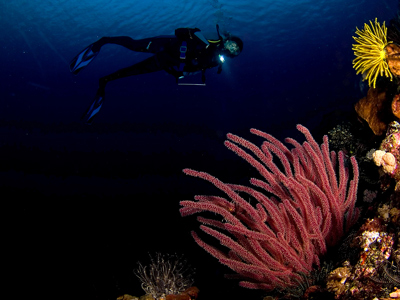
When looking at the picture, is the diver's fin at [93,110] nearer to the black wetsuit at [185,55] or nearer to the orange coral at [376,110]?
the black wetsuit at [185,55]

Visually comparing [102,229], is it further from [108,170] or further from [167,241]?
[108,170]

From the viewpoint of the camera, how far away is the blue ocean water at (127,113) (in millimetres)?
6738

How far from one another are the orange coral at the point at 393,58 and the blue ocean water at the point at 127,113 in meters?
3.74

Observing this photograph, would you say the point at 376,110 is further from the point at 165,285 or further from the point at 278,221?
the point at 165,285

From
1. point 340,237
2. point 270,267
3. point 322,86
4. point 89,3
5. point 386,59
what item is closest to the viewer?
point 270,267

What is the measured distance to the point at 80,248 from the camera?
7.00 m

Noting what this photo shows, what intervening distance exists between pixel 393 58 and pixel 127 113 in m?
56.8

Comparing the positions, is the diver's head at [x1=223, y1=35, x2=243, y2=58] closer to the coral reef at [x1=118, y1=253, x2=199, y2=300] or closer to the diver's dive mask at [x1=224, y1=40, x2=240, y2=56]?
the diver's dive mask at [x1=224, y1=40, x2=240, y2=56]

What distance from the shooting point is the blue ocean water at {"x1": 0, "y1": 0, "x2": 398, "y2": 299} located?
6.74 m

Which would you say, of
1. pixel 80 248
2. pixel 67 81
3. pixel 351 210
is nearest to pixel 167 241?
pixel 80 248

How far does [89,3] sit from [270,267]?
3256cm

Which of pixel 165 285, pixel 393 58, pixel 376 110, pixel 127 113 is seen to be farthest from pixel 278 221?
pixel 127 113

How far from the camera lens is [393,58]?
3.08 metres

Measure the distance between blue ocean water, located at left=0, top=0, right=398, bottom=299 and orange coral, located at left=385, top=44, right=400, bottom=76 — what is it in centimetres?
374
